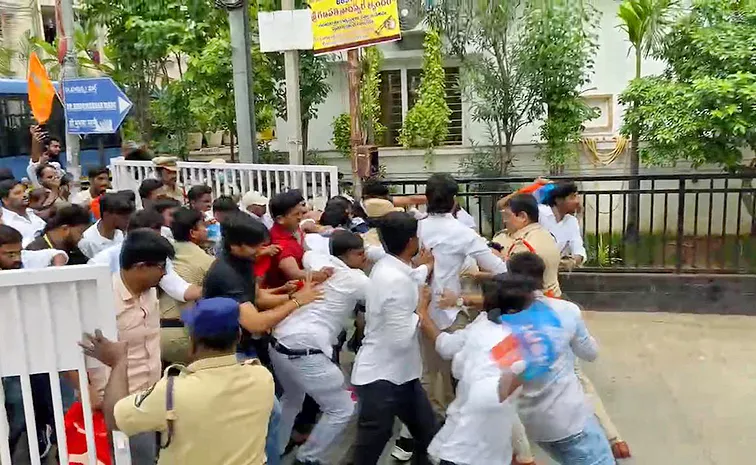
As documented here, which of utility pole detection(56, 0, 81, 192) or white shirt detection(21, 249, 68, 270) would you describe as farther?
utility pole detection(56, 0, 81, 192)

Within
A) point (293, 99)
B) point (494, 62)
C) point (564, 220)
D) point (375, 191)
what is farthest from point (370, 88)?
point (564, 220)

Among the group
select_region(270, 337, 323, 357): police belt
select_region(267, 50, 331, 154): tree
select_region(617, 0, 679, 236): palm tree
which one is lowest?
select_region(270, 337, 323, 357): police belt

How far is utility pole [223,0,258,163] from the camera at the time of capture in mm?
6840

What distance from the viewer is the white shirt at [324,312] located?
11.9 feet

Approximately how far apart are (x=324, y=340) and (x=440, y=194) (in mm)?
1078

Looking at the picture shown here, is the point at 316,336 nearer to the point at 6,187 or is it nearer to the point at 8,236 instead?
the point at 8,236

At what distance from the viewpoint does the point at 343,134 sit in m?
11.7

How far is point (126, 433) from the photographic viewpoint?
7.41ft

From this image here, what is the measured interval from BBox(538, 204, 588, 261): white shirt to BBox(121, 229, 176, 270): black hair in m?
2.73

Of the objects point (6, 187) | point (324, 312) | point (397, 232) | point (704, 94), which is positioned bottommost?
point (324, 312)

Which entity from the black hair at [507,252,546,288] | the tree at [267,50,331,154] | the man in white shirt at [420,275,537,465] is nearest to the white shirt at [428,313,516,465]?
the man in white shirt at [420,275,537,465]

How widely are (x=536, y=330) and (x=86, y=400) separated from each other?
163 cm

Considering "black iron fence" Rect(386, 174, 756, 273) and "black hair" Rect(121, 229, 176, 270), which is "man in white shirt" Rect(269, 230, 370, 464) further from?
"black iron fence" Rect(386, 174, 756, 273)

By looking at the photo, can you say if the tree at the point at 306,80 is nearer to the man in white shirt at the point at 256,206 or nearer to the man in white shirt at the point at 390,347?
the man in white shirt at the point at 256,206
